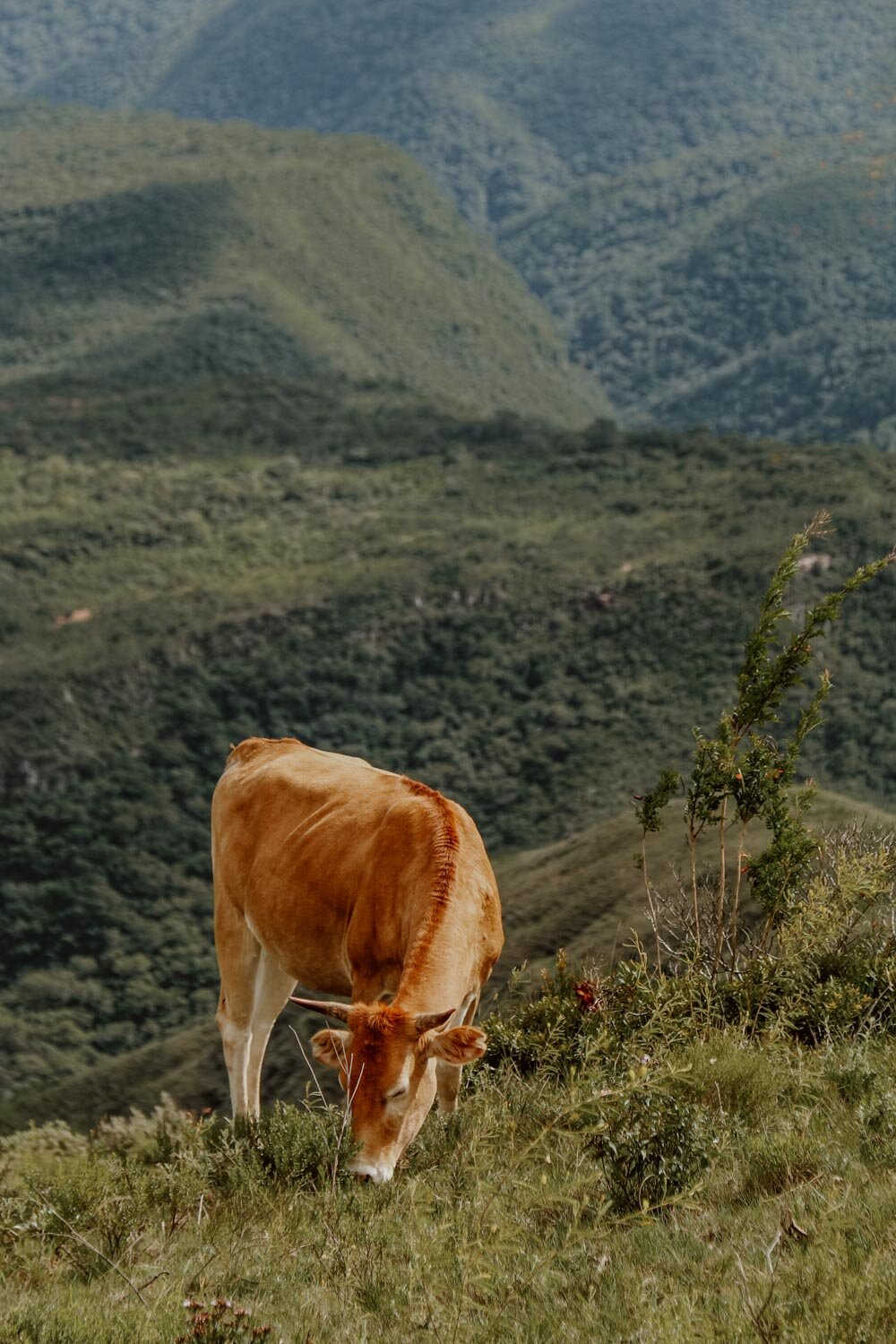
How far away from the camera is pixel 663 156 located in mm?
165500

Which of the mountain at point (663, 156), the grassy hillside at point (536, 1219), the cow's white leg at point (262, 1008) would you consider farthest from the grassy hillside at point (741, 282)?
the grassy hillside at point (536, 1219)

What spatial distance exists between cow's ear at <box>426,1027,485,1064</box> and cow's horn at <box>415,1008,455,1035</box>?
3 cm

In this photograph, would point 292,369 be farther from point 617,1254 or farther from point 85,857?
point 617,1254

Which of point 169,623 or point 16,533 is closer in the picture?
point 169,623

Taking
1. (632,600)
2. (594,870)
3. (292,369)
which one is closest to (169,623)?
(632,600)

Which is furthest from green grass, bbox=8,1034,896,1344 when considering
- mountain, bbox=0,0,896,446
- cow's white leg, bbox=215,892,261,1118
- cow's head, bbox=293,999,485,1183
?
mountain, bbox=0,0,896,446

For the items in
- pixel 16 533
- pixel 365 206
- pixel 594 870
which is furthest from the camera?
pixel 365 206

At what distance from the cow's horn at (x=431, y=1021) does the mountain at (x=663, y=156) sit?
95.0m

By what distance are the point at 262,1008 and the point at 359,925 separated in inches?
63.3

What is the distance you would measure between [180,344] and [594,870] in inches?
2822

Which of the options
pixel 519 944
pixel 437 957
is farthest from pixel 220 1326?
pixel 519 944

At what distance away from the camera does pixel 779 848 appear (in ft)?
25.1

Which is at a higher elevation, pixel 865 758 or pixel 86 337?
pixel 865 758

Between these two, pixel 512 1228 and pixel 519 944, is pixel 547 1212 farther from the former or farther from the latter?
pixel 519 944
